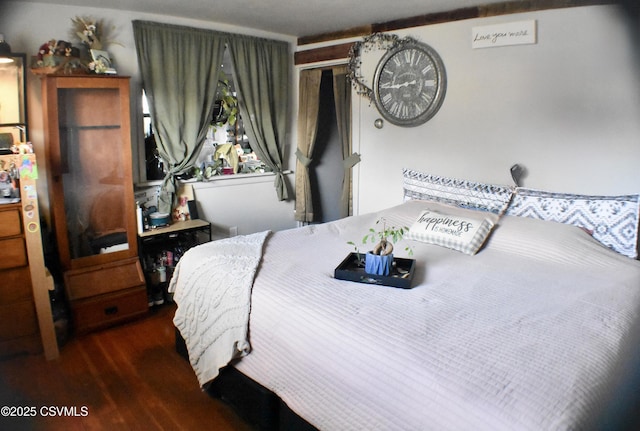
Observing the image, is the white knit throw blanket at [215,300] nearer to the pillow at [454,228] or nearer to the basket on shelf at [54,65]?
the pillow at [454,228]

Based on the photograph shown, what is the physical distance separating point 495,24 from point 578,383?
2.35 metres

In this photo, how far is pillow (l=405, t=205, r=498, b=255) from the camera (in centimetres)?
237

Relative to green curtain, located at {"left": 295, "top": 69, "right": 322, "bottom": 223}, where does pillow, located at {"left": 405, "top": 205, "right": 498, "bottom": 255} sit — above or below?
below

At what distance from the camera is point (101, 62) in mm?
2832

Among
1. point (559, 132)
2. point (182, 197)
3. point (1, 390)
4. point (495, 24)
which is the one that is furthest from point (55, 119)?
point (559, 132)

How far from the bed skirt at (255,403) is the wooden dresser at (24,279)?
44.5 inches

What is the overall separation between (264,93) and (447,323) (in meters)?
2.96

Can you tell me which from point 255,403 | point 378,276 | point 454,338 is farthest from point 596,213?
point 255,403

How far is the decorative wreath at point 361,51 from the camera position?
3389mm

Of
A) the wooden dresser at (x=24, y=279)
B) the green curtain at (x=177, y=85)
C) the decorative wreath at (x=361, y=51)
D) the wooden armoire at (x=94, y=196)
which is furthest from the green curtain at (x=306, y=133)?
the wooden dresser at (x=24, y=279)

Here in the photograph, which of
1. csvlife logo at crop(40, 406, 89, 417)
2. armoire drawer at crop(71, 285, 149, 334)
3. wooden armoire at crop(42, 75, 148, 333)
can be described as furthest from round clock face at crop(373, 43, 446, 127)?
csvlife logo at crop(40, 406, 89, 417)

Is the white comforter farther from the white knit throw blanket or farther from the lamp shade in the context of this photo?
the lamp shade

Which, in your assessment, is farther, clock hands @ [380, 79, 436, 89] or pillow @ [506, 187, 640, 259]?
clock hands @ [380, 79, 436, 89]

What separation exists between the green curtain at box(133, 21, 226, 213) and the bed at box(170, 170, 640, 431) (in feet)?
4.40
